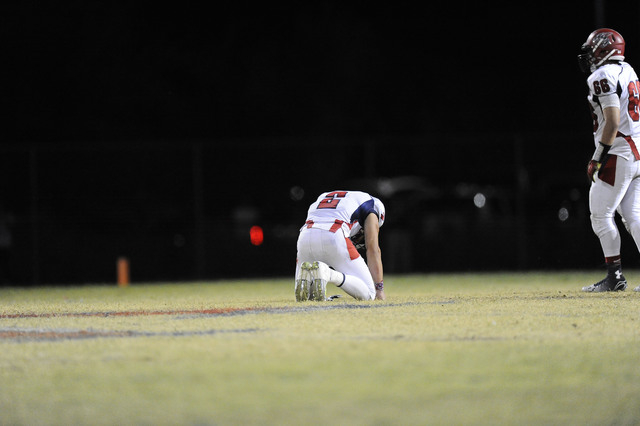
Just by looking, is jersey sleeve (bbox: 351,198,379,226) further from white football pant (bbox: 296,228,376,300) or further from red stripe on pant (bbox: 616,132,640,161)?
red stripe on pant (bbox: 616,132,640,161)

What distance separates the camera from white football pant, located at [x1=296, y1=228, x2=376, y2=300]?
34.1 ft

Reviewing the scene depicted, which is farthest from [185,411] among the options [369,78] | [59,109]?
[369,78]

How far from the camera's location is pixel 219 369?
5824mm

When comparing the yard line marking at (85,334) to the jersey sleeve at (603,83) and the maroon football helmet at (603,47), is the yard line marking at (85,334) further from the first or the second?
the maroon football helmet at (603,47)

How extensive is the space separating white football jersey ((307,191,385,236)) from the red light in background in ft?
34.2

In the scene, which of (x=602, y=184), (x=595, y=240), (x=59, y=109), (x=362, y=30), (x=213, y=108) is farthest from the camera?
(x=362, y=30)

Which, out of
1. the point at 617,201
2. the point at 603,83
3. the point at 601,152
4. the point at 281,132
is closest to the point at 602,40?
the point at 603,83

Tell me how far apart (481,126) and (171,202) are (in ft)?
49.4

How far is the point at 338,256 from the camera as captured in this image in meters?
10.5

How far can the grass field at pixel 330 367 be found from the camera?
4.68 metres

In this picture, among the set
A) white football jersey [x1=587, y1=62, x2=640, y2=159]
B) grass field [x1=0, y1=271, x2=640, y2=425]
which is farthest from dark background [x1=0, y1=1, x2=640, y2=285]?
grass field [x1=0, y1=271, x2=640, y2=425]

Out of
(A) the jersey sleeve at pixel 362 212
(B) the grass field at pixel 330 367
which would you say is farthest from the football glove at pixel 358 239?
(B) the grass field at pixel 330 367

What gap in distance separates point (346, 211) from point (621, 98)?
3.10 meters

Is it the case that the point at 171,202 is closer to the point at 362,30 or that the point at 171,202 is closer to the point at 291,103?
the point at 291,103
